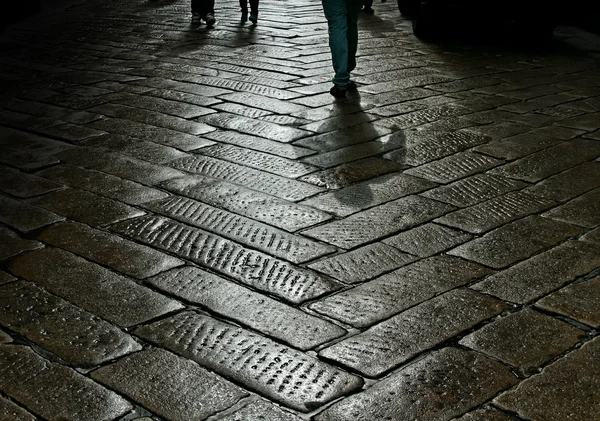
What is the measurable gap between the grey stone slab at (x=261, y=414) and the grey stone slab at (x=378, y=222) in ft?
3.85

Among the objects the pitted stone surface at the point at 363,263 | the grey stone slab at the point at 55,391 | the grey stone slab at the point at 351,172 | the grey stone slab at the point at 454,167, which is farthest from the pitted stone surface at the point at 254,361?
the grey stone slab at the point at 454,167

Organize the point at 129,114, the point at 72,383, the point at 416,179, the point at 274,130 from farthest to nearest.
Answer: the point at 129,114
the point at 274,130
the point at 416,179
the point at 72,383

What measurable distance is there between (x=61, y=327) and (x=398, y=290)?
114 cm

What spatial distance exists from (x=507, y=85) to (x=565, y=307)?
3762 millimetres

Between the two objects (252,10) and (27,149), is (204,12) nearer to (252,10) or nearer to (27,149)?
(252,10)

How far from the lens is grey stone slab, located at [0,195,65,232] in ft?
11.6

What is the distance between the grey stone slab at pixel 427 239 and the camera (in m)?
3.23

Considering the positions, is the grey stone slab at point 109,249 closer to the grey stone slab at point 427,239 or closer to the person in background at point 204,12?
the grey stone slab at point 427,239

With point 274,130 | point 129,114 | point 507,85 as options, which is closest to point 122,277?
point 274,130

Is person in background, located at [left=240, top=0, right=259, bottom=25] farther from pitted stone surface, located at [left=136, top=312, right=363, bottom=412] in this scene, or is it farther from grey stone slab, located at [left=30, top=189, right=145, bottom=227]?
pitted stone surface, located at [left=136, top=312, right=363, bottom=412]

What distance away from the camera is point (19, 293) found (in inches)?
114

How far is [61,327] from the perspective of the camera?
2.65m

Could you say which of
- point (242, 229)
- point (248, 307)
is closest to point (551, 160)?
point (242, 229)

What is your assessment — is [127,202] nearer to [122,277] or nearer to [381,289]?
[122,277]
